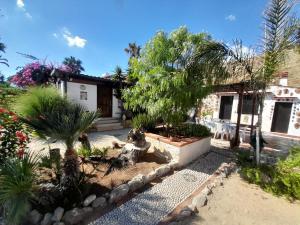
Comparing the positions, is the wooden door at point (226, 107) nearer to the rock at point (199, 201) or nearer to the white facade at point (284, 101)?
the white facade at point (284, 101)

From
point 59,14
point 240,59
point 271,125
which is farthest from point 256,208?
point 271,125

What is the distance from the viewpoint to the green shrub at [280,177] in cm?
382

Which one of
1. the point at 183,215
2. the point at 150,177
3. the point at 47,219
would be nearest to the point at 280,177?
the point at 183,215

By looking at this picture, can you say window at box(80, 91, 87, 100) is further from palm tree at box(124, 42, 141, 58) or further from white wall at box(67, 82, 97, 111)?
palm tree at box(124, 42, 141, 58)

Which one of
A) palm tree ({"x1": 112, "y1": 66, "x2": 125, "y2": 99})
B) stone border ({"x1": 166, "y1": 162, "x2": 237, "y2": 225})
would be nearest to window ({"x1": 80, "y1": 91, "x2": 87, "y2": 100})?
palm tree ({"x1": 112, "y1": 66, "x2": 125, "y2": 99})

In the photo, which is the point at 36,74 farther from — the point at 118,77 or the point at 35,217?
the point at 35,217

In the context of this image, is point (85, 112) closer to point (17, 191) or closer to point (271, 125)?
point (17, 191)

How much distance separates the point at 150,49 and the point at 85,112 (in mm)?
4206

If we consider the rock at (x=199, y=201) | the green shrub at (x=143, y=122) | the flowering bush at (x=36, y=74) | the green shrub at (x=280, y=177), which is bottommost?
the rock at (x=199, y=201)

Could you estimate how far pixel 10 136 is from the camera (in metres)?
3.35

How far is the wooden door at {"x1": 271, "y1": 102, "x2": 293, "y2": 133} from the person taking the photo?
10.8 m

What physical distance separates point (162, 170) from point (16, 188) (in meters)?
3.40

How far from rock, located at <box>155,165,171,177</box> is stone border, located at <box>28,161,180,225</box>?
228 millimetres

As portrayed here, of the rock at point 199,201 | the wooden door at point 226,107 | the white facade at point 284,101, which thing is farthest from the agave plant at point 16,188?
the wooden door at point 226,107
